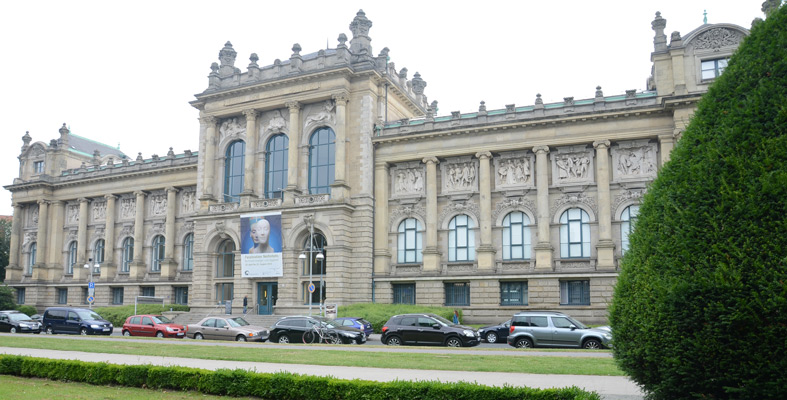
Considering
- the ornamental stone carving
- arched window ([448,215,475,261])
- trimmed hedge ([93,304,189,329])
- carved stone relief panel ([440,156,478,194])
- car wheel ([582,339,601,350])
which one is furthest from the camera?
trimmed hedge ([93,304,189,329])

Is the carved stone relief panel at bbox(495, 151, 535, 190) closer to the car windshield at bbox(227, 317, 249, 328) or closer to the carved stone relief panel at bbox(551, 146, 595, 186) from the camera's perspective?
the carved stone relief panel at bbox(551, 146, 595, 186)

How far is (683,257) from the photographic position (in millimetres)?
8422

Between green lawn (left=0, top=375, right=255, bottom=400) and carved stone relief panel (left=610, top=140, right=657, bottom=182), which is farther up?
carved stone relief panel (left=610, top=140, right=657, bottom=182)

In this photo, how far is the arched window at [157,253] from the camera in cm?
6094

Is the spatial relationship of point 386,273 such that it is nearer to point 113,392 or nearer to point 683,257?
point 113,392

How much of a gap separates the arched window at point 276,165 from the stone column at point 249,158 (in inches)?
41.5

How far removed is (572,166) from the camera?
4531 cm

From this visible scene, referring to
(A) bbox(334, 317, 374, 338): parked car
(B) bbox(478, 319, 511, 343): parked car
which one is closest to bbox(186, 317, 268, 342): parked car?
(A) bbox(334, 317, 374, 338): parked car

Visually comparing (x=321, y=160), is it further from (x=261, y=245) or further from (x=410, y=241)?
(x=410, y=241)

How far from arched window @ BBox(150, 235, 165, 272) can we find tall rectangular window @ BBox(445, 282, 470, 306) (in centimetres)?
2844

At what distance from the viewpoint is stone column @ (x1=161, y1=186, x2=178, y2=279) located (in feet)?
193

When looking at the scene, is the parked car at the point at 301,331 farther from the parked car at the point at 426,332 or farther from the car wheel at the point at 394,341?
the parked car at the point at 426,332

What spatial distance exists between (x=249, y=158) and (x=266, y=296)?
10842mm

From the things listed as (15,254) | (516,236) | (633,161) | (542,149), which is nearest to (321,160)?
(516,236)
